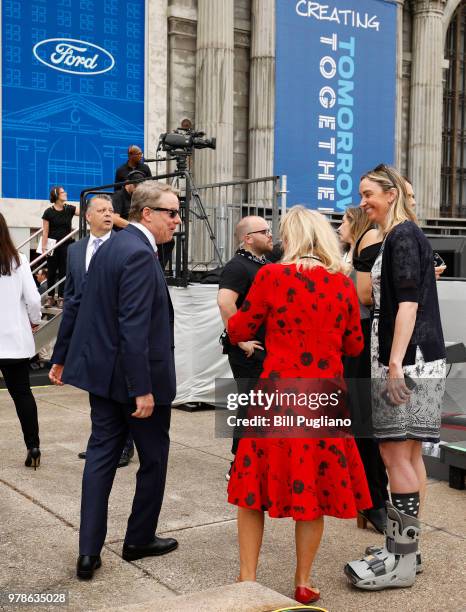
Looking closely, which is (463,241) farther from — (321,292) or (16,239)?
(16,239)

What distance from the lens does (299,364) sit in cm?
338

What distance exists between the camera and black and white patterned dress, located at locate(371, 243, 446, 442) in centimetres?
367

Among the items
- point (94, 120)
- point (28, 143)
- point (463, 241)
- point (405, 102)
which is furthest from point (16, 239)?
point (405, 102)

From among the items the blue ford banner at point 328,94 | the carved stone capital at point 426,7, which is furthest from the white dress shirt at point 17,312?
the carved stone capital at point 426,7

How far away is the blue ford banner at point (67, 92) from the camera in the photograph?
49.2 feet

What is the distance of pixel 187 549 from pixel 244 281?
5.53ft

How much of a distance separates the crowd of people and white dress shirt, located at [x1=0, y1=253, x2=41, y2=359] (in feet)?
6.05

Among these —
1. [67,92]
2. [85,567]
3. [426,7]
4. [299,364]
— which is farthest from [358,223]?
[426,7]

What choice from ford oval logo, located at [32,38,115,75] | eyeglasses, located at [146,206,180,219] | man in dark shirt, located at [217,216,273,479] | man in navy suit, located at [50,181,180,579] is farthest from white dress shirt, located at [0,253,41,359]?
ford oval logo, located at [32,38,115,75]

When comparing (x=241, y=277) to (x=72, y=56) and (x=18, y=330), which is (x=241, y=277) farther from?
(x=72, y=56)

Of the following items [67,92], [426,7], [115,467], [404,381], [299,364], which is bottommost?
[115,467]

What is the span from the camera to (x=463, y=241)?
33.9 ft

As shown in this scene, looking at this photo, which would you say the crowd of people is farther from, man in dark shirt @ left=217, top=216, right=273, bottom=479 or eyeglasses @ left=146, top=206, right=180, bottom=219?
man in dark shirt @ left=217, top=216, right=273, bottom=479

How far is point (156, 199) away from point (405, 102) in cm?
1929
